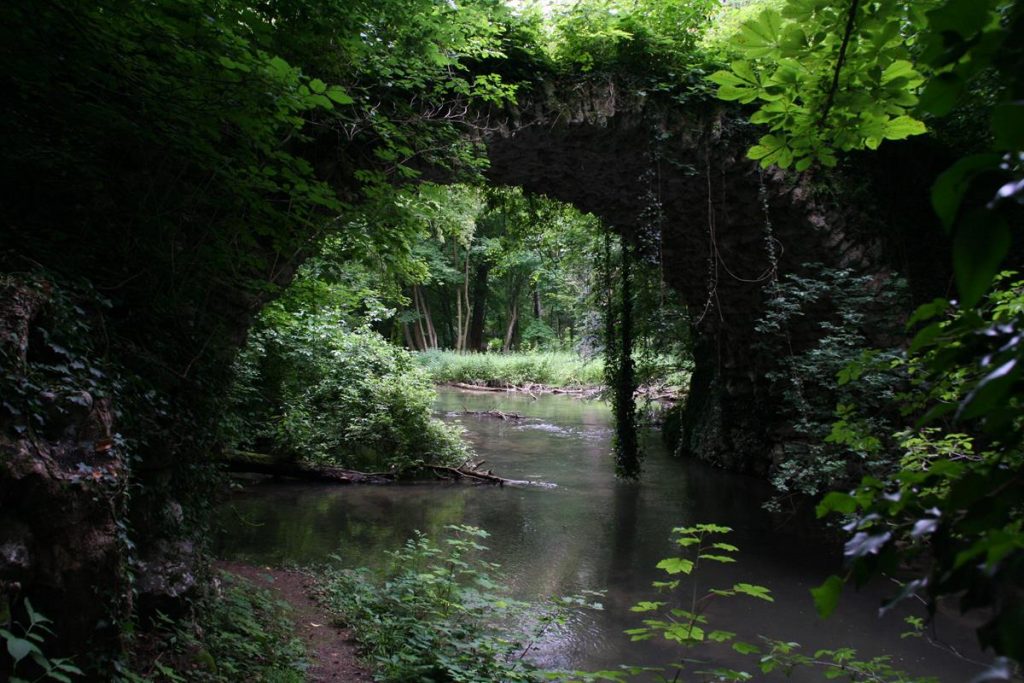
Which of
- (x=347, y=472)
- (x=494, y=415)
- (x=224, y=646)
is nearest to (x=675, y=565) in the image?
(x=224, y=646)

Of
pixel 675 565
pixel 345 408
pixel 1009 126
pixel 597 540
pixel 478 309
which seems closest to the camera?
pixel 1009 126

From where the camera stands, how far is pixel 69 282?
8.48ft

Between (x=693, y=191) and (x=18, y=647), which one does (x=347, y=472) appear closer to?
(x=693, y=191)

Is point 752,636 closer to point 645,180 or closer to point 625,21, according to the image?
point 645,180

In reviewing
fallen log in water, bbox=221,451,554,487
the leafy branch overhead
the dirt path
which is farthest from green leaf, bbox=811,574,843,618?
fallen log in water, bbox=221,451,554,487

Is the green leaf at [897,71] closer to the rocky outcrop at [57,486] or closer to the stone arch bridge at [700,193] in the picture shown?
the rocky outcrop at [57,486]

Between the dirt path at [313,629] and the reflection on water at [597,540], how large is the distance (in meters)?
0.48

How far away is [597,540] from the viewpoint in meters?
6.34

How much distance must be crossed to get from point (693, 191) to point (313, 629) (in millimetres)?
6114

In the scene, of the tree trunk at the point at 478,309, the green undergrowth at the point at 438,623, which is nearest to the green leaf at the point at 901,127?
the green undergrowth at the point at 438,623

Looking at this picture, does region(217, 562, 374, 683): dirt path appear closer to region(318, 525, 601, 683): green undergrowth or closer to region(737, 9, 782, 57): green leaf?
region(318, 525, 601, 683): green undergrowth

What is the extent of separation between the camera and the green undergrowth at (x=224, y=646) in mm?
2660

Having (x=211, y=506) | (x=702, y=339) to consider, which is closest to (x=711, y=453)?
(x=702, y=339)

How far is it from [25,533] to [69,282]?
3.88 ft
